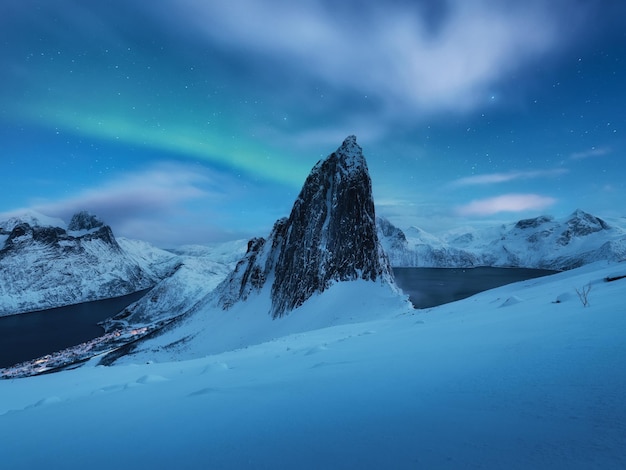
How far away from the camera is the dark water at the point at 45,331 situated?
7644cm

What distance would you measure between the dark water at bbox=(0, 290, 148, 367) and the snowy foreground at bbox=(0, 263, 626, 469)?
95.6 metres

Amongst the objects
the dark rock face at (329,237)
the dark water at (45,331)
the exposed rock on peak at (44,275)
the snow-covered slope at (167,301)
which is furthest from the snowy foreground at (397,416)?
the exposed rock on peak at (44,275)

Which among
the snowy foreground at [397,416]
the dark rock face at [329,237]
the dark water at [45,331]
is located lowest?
the dark water at [45,331]

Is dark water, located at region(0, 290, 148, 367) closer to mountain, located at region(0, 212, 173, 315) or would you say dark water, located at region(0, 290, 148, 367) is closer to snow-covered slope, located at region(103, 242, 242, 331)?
snow-covered slope, located at region(103, 242, 242, 331)

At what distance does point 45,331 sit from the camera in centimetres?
9975

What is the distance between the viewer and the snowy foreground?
1.74 metres

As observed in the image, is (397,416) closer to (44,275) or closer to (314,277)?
(314,277)

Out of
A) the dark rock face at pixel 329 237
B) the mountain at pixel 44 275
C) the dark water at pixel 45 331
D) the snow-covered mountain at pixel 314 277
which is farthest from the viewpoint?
the mountain at pixel 44 275

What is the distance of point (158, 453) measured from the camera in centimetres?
252

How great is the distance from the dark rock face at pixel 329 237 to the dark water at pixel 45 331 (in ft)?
222

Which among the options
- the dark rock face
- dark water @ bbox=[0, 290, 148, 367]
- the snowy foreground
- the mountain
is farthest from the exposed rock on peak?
the snowy foreground

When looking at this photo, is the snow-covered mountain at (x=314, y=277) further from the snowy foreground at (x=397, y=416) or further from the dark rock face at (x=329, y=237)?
the snowy foreground at (x=397, y=416)

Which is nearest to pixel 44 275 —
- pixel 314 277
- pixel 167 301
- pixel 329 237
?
pixel 167 301

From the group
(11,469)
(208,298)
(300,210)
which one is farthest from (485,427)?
(208,298)
